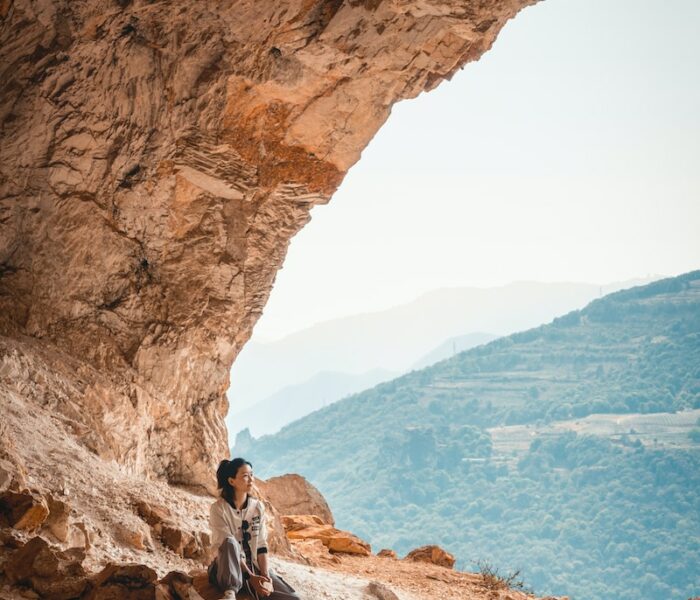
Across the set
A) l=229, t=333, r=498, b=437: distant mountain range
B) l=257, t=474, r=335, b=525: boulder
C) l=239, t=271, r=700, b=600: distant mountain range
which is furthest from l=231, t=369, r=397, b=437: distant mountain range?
l=257, t=474, r=335, b=525: boulder

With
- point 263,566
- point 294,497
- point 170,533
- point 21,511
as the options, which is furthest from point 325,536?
point 21,511

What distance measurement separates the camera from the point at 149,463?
9641mm

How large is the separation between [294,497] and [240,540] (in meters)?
Answer: 10.4

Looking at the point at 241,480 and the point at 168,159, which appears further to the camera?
the point at 168,159

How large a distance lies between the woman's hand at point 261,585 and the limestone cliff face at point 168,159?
9.44 feet

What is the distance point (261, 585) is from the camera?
602 cm

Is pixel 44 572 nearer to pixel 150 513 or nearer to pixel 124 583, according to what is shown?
Answer: pixel 124 583

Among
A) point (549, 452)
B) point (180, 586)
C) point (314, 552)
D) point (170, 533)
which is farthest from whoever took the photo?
point (549, 452)

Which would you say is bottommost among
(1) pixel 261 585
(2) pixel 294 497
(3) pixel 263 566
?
(2) pixel 294 497

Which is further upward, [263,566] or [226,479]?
[226,479]

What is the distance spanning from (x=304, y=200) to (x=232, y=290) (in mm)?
1684

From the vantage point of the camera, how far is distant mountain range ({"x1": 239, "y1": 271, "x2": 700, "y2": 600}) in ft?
192

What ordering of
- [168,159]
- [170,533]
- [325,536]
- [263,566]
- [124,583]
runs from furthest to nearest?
[325,536]
[168,159]
[170,533]
[263,566]
[124,583]

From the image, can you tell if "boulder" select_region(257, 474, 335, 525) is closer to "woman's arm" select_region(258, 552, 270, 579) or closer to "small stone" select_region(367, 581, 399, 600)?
"small stone" select_region(367, 581, 399, 600)
